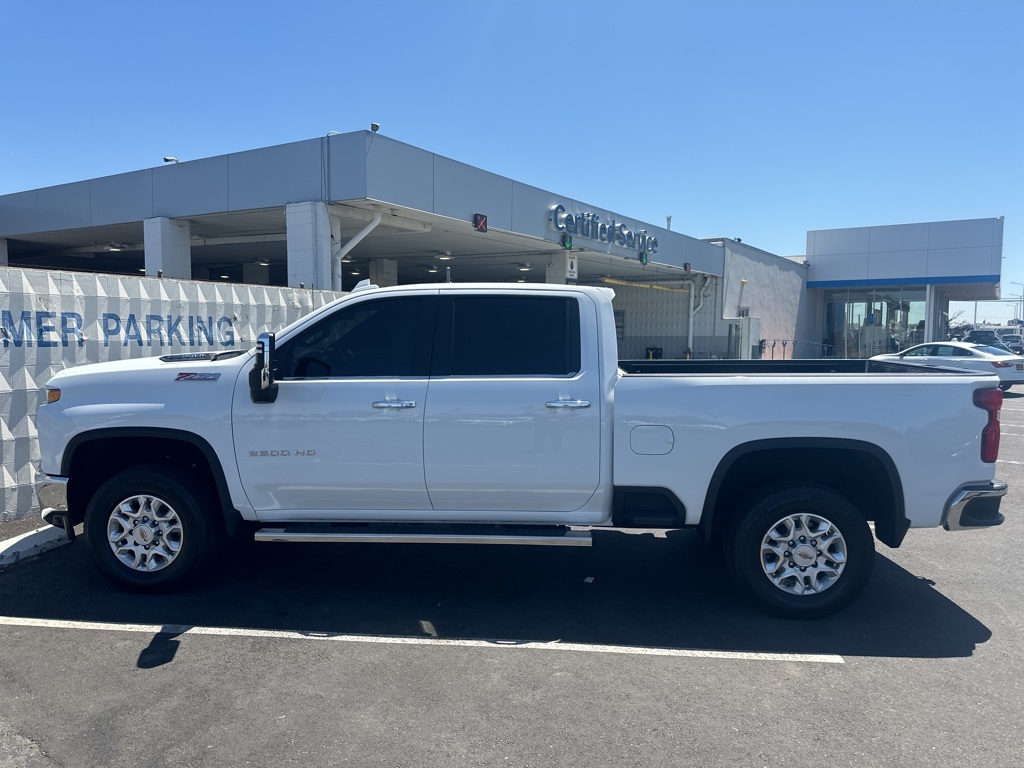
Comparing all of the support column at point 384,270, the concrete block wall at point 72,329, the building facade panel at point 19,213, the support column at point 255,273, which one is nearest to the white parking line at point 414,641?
the concrete block wall at point 72,329

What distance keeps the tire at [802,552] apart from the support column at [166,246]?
46.4 ft

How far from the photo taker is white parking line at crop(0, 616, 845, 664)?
4297 mm

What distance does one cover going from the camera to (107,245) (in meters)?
21.5

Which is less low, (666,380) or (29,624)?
(666,380)

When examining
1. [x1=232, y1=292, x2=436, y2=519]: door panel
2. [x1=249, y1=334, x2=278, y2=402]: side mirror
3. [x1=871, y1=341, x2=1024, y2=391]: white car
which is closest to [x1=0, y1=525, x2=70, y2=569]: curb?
[x1=232, y1=292, x2=436, y2=519]: door panel

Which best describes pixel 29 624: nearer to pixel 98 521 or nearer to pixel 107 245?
pixel 98 521

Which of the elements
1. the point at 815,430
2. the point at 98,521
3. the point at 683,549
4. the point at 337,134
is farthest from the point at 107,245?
the point at 815,430

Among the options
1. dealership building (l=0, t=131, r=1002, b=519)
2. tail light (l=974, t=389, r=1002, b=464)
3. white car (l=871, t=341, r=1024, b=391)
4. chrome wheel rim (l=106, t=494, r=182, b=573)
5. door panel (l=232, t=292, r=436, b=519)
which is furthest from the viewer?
white car (l=871, t=341, r=1024, b=391)

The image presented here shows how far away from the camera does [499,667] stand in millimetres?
4133

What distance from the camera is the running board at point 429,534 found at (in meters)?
4.74

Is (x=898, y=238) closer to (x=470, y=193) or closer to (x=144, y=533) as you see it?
(x=470, y=193)

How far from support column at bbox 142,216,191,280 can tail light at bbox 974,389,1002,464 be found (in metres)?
14.9

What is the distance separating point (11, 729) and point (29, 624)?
1.36m

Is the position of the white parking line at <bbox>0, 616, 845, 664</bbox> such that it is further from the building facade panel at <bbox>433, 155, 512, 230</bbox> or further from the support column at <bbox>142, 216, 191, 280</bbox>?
the support column at <bbox>142, 216, 191, 280</bbox>
